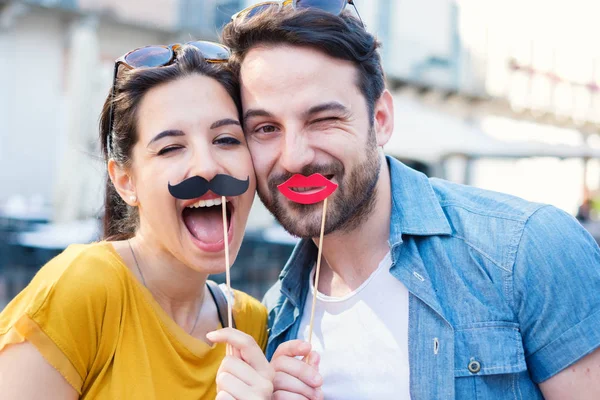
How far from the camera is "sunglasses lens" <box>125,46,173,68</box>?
2227mm

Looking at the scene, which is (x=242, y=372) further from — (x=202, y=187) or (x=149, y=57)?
(x=149, y=57)

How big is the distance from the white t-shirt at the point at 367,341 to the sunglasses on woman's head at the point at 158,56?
0.93 m

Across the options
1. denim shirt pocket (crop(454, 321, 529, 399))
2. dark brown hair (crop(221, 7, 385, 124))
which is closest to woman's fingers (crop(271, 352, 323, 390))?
denim shirt pocket (crop(454, 321, 529, 399))

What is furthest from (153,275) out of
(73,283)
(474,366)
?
(474,366)

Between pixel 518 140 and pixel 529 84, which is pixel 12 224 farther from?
pixel 529 84

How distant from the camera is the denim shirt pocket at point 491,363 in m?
1.89

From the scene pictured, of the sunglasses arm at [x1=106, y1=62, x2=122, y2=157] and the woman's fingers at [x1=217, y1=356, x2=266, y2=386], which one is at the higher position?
the sunglasses arm at [x1=106, y1=62, x2=122, y2=157]

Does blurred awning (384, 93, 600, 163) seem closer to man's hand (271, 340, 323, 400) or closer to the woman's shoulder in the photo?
the woman's shoulder

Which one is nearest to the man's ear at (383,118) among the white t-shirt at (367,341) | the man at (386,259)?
the man at (386,259)

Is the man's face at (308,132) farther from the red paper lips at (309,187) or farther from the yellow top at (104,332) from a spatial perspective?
the yellow top at (104,332)

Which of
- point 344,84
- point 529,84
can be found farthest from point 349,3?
point 529,84

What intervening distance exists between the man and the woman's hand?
8 cm

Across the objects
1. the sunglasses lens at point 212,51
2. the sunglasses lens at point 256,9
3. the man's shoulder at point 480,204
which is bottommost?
the man's shoulder at point 480,204

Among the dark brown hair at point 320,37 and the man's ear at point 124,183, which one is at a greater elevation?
the dark brown hair at point 320,37
